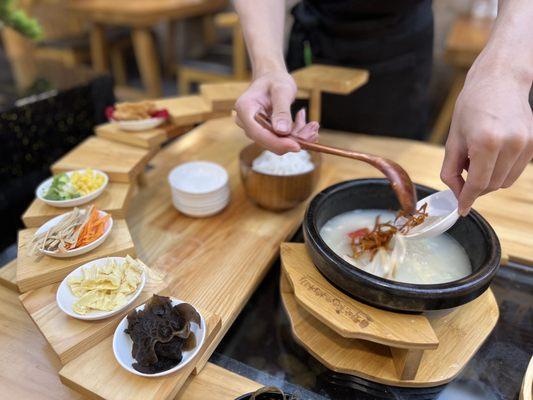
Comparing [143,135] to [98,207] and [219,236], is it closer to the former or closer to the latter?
[98,207]

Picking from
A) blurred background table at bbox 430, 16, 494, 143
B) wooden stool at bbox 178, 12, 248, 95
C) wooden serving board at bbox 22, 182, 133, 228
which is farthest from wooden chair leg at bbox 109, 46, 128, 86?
wooden serving board at bbox 22, 182, 133, 228

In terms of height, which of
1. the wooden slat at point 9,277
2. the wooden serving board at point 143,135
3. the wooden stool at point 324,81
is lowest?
the wooden slat at point 9,277

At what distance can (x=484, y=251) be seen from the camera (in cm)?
107

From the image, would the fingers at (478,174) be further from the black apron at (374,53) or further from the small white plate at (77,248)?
the black apron at (374,53)

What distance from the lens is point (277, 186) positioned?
55.0 inches

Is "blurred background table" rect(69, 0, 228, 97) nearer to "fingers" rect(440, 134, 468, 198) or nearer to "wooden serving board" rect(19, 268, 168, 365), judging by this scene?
"wooden serving board" rect(19, 268, 168, 365)

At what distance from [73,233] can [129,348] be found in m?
0.40

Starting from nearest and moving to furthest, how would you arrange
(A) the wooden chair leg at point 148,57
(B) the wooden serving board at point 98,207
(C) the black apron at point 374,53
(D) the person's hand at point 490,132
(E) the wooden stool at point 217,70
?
(D) the person's hand at point 490,132, (B) the wooden serving board at point 98,207, (C) the black apron at point 374,53, (E) the wooden stool at point 217,70, (A) the wooden chair leg at point 148,57

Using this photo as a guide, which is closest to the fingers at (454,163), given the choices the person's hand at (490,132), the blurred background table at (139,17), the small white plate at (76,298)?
the person's hand at (490,132)

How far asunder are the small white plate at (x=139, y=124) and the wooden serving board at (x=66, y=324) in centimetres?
71

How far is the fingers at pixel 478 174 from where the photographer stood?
2.81 feet

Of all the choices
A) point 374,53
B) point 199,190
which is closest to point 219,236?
point 199,190

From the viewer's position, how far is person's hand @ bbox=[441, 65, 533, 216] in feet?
2.72

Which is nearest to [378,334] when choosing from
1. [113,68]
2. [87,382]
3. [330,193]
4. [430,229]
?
[430,229]
